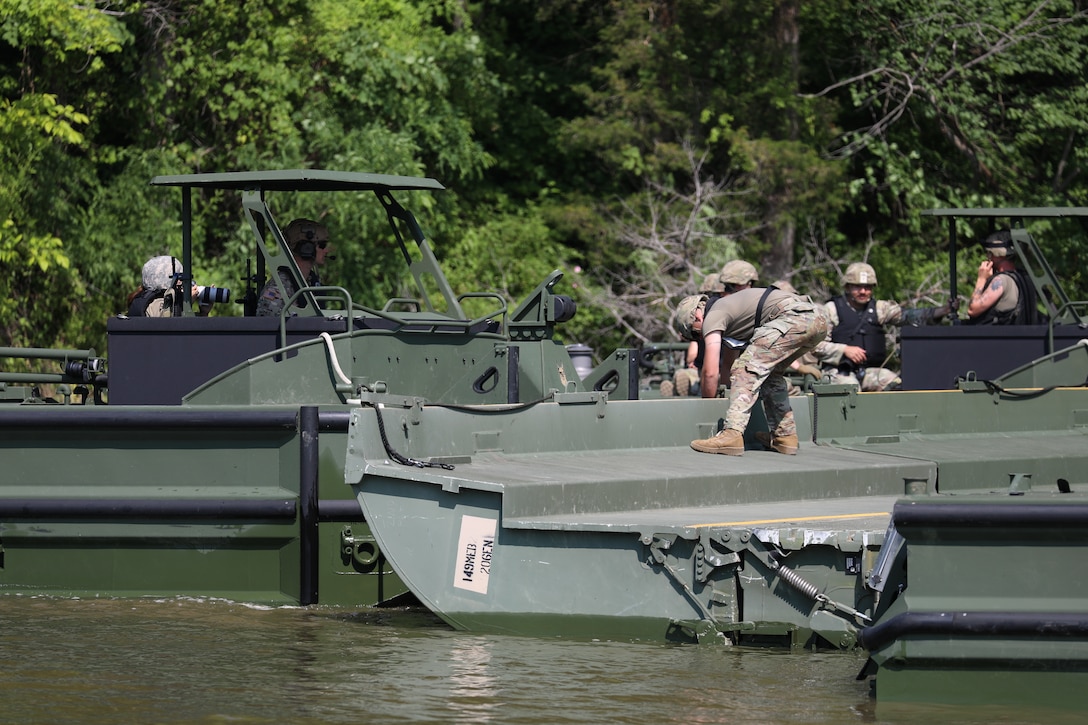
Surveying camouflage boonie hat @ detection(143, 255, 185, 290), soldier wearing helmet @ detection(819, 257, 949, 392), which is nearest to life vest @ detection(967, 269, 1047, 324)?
soldier wearing helmet @ detection(819, 257, 949, 392)

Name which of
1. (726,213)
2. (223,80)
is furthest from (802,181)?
(223,80)

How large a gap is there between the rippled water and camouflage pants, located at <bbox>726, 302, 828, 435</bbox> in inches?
82.5

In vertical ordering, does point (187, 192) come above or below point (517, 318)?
above

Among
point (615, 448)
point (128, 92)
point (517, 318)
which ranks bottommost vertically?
point (615, 448)

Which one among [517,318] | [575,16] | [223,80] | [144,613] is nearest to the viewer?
[144,613]

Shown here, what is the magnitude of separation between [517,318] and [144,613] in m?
2.97

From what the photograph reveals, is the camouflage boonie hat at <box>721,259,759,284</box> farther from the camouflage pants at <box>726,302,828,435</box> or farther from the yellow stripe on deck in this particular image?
the yellow stripe on deck

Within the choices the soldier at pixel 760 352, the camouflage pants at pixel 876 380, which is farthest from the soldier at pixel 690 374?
the soldier at pixel 760 352

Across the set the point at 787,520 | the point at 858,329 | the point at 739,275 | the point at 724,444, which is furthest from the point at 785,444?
the point at 858,329

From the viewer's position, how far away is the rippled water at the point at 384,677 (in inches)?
251

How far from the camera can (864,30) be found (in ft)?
77.6

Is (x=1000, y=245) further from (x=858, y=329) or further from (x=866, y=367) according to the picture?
(x=866, y=367)

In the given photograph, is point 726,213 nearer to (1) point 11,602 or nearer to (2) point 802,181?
(2) point 802,181

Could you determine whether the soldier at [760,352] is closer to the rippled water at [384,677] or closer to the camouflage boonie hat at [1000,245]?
the rippled water at [384,677]
